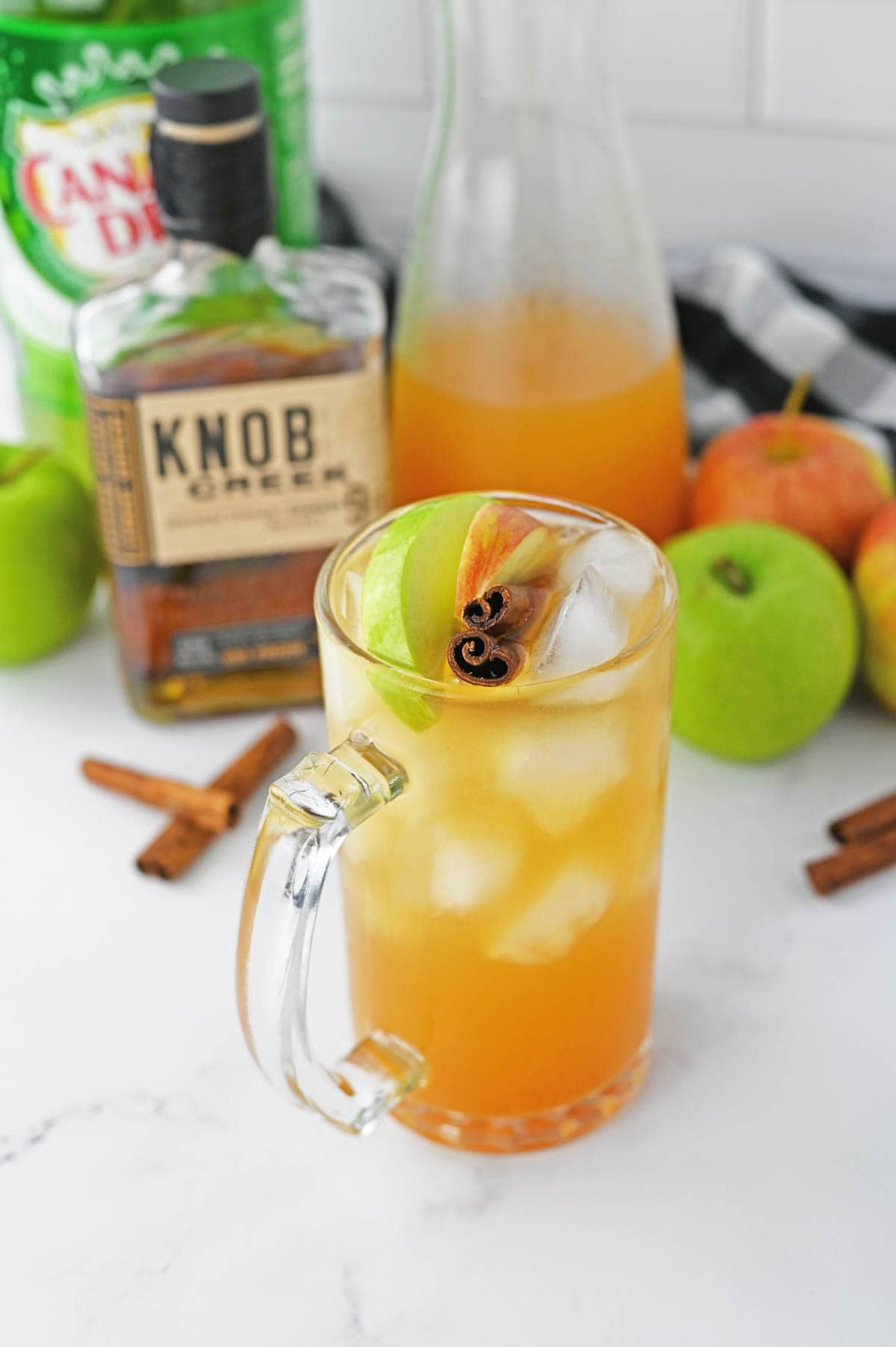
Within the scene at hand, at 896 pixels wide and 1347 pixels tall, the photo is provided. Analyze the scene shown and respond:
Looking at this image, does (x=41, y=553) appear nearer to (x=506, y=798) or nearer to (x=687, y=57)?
(x=506, y=798)

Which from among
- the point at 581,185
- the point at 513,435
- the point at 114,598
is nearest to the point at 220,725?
the point at 114,598

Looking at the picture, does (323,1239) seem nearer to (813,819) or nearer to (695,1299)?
(695,1299)

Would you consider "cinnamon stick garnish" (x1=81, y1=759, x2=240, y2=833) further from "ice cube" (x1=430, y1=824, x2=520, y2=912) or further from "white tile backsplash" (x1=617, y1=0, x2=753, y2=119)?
"white tile backsplash" (x1=617, y1=0, x2=753, y2=119)

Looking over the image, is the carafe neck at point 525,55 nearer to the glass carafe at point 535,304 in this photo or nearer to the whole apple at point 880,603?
the glass carafe at point 535,304

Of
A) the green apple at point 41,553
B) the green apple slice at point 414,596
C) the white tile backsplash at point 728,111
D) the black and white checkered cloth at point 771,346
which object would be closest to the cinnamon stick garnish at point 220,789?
the green apple at point 41,553

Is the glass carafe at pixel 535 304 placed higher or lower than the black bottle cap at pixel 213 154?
lower
